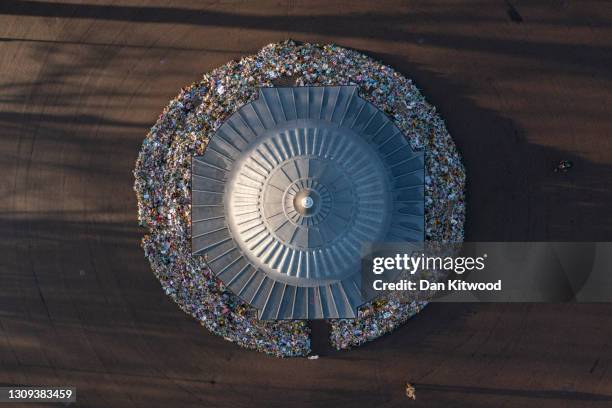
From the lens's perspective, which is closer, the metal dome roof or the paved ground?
the metal dome roof

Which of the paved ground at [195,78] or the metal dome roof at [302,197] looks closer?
the metal dome roof at [302,197]

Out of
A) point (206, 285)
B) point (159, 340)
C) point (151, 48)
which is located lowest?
point (159, 340)

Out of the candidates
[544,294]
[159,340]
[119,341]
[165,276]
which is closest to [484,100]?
[544,294]

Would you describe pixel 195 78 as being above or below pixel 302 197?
above

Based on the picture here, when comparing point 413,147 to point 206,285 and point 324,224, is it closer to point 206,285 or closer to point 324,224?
point 324,224

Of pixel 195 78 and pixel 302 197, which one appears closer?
pixel 302 197
